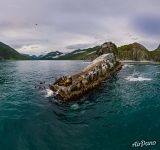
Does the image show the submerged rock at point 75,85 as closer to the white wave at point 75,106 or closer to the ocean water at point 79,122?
the ocean water at point 79,122

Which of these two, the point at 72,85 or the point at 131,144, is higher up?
the point at 72,85

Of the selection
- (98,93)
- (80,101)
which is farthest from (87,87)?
(80,101)

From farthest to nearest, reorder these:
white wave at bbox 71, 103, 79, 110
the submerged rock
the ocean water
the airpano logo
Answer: the submerged rock
white wave at bbox 71, 103, 79, 110
the ocean water
the airpano logo

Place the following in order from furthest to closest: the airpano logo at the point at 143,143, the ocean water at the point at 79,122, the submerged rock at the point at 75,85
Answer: the submerged rock at the point at 75,85, the ocean water at the point at 79,122, the airpano logo at the point at 143,143

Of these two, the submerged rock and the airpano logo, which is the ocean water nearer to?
the airpano logo

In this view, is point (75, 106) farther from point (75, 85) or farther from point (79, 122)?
point (75, 85)

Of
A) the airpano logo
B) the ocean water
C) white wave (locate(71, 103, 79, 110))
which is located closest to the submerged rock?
the ocean water

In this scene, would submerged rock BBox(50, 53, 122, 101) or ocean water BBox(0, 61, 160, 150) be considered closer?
ocean water BBox(0, 61, 160, 150)

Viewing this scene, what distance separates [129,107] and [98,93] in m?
12.2

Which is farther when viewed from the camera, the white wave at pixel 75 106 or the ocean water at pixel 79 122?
the white wave at pixel 75 106

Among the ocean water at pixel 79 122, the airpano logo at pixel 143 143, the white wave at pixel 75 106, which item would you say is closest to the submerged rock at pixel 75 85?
the ocean water at pixel 79 122

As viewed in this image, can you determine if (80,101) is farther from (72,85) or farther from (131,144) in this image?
(131,144)

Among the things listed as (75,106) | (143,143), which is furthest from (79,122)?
(143,143)

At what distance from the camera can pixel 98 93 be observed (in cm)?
5153
